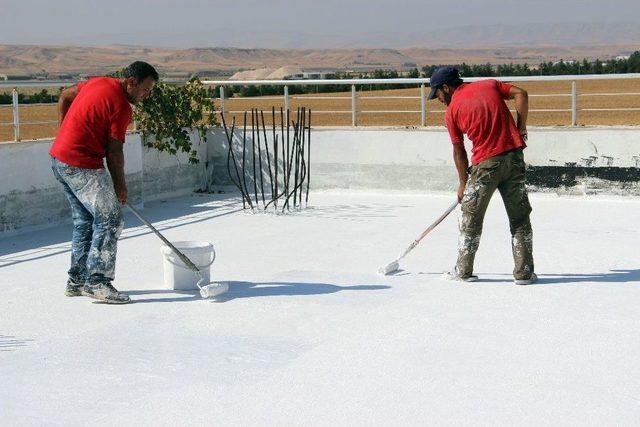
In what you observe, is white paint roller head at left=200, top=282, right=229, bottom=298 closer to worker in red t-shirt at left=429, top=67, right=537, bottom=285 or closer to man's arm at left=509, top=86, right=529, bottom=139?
worker in red t-shirt at left=429, top=67, right=537, bottom=285

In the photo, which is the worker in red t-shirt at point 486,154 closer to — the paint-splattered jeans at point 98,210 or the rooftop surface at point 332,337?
the rooftop surface at point 332,337

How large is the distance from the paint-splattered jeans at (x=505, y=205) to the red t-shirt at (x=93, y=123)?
2.51 m

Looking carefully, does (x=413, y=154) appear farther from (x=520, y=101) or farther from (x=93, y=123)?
(x=93, y=123)

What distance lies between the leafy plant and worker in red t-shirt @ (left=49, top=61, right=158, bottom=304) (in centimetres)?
564

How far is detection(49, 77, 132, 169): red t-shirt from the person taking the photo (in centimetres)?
730

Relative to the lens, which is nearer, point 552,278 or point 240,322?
point 240,322

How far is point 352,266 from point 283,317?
191cm

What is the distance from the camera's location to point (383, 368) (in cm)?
579

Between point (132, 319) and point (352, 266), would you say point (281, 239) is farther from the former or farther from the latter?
point (132, 319)

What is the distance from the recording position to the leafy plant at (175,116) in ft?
43.9

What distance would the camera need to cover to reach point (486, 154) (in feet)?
26.2

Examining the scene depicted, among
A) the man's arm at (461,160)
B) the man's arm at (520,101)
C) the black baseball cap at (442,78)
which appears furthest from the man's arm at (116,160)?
the man's arm at (520,101)

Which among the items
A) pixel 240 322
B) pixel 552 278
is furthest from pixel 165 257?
pixel 552 278

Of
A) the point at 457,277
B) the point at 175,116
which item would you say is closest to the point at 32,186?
the point at 175,116
